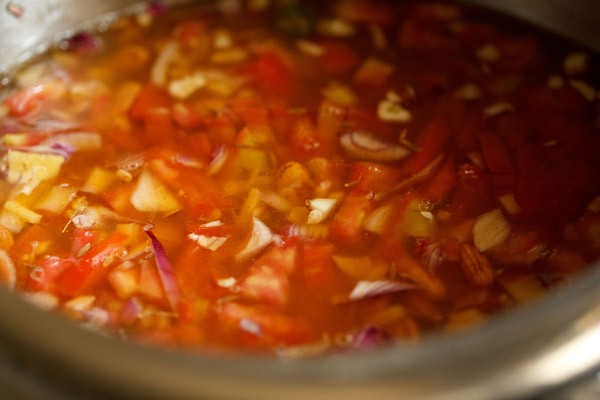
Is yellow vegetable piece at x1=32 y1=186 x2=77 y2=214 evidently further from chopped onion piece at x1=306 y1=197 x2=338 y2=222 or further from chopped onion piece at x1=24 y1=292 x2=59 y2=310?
chopped onion piece at x1=306 y1=197 x2=338 y2=222

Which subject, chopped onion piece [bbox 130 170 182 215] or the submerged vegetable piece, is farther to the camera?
chopped onion piece [bbox 130 170 182 215]

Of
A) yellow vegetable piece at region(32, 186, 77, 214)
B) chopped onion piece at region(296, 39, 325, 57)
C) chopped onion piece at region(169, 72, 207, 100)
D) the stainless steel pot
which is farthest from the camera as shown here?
chopped onion piece at region(296, 39, 325, 57)

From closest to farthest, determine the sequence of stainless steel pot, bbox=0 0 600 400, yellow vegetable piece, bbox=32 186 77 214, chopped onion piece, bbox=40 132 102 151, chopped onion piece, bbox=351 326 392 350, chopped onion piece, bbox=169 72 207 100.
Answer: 1. stainless steel pot, bbox=0 0 600 400
2. chopped onion piece, bbox=351 326 392 350
3. yellow vegetable piece, bbox=32 186 77 214
4. chopped onion piece, bbox=40 132 102 151
5. chopped onion piece, bbox=169 72 207 100

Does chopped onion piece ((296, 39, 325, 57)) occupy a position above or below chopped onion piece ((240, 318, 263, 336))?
above

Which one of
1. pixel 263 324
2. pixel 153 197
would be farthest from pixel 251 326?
pixel 153 197

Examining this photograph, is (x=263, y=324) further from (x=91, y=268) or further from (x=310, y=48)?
(x=310, y=48)

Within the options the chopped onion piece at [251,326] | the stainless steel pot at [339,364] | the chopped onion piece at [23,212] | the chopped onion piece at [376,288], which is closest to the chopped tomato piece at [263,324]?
the chopped onion piece at [251,326]

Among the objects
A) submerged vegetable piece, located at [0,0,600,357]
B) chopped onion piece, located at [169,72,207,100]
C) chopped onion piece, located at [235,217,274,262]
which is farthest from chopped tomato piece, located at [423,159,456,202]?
chopped onion piece, located at [169,72,207,100]

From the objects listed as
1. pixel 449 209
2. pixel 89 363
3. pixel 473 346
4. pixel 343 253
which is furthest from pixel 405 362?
pixel 449 209
